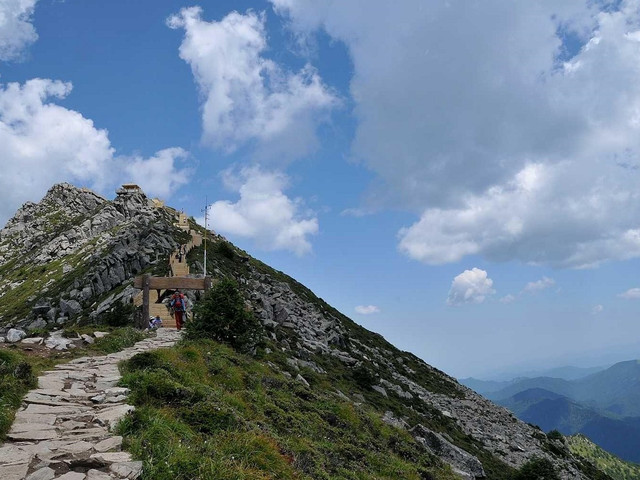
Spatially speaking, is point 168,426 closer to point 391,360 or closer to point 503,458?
point 503,458

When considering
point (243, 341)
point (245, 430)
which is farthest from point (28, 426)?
point (243, 341)

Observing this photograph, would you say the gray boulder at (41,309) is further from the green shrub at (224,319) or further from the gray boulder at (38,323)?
the green shrub at (224,319)

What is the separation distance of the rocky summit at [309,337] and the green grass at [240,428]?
5.66m

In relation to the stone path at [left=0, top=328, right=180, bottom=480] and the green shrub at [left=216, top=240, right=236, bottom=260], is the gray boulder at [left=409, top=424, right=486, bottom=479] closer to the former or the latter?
the stone path at [left=0, top=328, right=180, bottom=480]

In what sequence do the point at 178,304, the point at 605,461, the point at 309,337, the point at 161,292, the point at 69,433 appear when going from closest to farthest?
the point at 69,433, the point at 178,304, the point at 161,292, the point at 309,337, the point at 605,461

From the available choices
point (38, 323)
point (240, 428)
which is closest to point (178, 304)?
point (240, 428)

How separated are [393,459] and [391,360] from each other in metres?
39.5

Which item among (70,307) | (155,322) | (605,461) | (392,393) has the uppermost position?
(70,307)

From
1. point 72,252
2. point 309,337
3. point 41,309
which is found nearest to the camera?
point 309,337

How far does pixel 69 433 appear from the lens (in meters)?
6.97

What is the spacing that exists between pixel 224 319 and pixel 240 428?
10470mm

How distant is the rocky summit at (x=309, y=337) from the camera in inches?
1082

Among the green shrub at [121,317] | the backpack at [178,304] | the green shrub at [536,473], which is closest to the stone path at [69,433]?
the backpack at [178,304]

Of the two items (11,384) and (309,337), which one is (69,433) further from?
(309,337)
